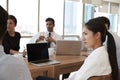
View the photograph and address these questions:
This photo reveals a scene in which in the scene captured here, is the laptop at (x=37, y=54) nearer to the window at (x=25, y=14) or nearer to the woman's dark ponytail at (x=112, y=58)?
the woman's dark ponytail at (x=112, y=58)

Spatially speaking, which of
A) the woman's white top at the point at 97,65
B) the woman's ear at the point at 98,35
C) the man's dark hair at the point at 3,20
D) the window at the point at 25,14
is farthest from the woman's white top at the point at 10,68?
the window at the point at 25,14

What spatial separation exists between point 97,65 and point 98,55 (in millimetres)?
88

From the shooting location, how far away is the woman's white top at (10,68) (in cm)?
98

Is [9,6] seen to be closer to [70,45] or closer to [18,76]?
[70,45]

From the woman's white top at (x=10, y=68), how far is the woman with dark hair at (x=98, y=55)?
88 cm

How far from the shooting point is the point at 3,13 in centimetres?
100

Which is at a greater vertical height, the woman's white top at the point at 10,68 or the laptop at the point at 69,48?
the woman's white top at the point at 10,68

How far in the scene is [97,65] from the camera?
5.88 ft

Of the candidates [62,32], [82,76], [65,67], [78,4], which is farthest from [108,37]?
[78,4]

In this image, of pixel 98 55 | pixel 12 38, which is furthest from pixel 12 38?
pixel 98 55

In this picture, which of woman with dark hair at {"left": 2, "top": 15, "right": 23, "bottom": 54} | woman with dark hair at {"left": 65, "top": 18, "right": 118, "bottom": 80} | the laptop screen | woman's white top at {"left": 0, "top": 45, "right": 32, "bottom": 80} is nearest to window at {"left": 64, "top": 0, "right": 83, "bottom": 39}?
woman with dark hair at {"left": 2, "top": 15, "right": 23, "bottom": 54}

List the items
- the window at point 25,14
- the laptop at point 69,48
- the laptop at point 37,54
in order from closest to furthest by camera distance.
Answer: the laptop at point 37,54 < the laptop at point 69,48 < the window at point 25,14

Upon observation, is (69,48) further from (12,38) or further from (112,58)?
(112,58)

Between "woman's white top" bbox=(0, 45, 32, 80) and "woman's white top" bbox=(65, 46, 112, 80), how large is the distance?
0.87 m
